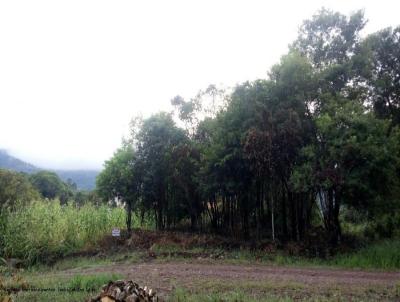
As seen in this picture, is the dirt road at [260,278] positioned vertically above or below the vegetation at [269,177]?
below

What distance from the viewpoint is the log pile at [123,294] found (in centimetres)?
604

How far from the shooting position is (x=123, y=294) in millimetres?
6082

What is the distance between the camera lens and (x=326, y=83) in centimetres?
1410

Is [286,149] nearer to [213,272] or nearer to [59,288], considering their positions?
[213,272]

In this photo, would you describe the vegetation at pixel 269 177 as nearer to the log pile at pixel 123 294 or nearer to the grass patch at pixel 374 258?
the grass patch at pixel 374 258

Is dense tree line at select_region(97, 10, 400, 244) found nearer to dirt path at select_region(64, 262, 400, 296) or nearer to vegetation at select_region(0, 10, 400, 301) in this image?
vegetation at select_region(0, 10, 400, 301)

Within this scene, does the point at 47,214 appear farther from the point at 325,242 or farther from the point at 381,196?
the point at 381,196

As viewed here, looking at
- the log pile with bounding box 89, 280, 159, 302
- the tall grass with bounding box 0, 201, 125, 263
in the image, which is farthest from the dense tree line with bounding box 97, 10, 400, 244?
the log pile with bounding box 89, 280, 159, 302

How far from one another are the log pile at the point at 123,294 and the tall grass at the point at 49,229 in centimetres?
808

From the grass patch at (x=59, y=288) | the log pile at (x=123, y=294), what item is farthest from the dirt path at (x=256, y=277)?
the log pile at (x=123, y=294)

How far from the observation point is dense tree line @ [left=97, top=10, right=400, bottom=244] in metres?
12.0

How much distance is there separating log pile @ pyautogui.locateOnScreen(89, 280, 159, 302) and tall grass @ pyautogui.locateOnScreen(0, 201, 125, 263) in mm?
8082

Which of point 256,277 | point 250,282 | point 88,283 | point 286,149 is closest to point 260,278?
point 256,277

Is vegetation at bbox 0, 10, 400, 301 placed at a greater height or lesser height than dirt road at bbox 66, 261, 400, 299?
greater
